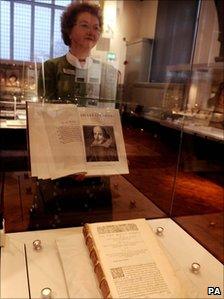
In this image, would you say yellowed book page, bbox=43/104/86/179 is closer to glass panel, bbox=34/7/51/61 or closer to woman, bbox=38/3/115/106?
woman, bbox=38/3/115/106

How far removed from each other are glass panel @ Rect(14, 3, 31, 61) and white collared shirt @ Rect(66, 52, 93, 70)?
4.4 inches

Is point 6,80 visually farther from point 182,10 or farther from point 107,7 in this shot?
point 182,10

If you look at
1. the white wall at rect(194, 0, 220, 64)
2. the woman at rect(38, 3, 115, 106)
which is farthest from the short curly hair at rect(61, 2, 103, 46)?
the white wall at rect(194, 0, 220, 64)

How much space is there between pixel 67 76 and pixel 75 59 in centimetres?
5

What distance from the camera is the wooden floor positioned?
0.97 meters

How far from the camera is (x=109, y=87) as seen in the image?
94 centimetres

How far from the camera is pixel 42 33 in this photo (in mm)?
798

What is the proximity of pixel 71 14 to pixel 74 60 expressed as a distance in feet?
0.39

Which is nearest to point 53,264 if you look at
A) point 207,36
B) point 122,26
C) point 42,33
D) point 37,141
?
point 37,141

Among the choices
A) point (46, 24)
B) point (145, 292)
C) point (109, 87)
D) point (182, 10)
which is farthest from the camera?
point (182, 10)

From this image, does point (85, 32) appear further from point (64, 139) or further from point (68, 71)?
point (64, 139)

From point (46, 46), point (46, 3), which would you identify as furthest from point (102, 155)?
point (46, 3)

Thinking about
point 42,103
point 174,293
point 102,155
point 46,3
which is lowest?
point 174,293

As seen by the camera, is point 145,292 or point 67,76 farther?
point 67,76
